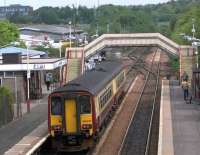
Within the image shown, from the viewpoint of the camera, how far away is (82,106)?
25750 mm

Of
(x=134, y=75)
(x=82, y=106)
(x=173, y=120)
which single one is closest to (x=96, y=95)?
(x=82, y=106)

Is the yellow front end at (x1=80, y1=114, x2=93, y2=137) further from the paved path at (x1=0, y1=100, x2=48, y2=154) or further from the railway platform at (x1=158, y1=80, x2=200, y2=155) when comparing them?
the paved path at (x1=0, y1=100, x2=48, y2=154)

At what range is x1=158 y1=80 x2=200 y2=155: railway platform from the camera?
24031 millimetres

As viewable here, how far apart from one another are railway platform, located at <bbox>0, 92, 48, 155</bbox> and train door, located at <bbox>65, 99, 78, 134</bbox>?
164cm

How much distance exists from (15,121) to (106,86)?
5.51m

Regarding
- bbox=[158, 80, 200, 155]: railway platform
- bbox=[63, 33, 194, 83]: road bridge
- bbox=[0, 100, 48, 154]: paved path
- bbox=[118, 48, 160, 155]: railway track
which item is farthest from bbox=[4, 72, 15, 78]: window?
bbox=[63, 33, 194, 83]: road bridge

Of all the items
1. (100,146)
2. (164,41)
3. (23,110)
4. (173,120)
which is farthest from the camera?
(164,41)

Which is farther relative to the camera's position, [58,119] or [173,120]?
[173,120]

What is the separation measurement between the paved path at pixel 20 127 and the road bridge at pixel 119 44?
24.5m

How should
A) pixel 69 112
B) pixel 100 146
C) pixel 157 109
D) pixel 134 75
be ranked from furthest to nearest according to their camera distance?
pixel 134 75 < pixel 157 109 < pixel 100 146 < pixel 69 112

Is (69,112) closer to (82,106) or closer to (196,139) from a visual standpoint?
(82,106)

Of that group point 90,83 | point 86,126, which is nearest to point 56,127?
point 86,126

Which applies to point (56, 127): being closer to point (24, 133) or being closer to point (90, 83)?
point (90, 83)

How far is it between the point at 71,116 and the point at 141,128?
8558 mm
